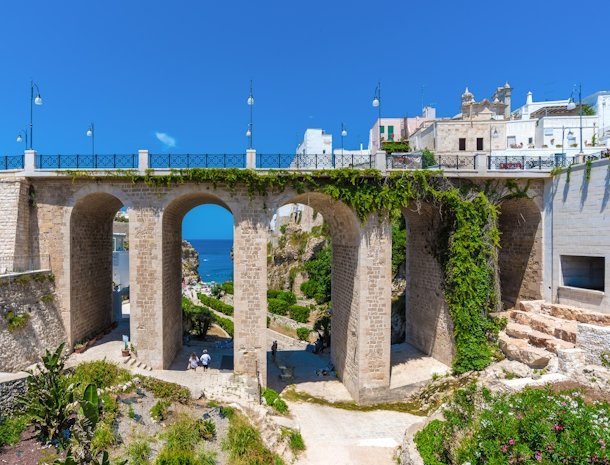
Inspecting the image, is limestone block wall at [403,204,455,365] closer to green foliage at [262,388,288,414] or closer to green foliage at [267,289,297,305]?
green foliage at [262,388,288,414]

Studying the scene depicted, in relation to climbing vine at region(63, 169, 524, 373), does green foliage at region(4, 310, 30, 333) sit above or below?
below

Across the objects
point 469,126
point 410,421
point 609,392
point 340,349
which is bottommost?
point 410,421

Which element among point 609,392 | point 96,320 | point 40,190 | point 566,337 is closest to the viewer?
point 609,392

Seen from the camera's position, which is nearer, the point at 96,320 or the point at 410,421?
the point at 410,421

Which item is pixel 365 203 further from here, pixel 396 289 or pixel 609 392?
pixel 396 289

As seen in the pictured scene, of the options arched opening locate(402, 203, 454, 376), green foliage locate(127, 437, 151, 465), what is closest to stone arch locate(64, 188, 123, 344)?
green foliage locate(127, 437, 151, 465)

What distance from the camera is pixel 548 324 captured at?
13867mm

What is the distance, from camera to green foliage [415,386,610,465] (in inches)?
265

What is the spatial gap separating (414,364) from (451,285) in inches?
153

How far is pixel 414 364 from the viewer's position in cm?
1642

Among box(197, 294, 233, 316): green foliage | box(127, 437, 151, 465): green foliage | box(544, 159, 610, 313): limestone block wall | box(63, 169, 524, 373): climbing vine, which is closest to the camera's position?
box(127, 437, 151, 465): green foliage

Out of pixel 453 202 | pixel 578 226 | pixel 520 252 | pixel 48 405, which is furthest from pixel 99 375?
pixel 578 226

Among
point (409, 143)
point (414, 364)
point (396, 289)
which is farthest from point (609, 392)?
point (409, 143)

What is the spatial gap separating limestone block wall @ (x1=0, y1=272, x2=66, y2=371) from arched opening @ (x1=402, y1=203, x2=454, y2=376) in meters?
13.0
